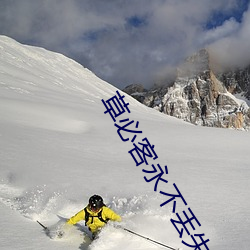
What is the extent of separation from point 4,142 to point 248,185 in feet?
26.9

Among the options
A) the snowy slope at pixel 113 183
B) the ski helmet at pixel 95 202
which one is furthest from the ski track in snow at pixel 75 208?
the ski helmet at pixel 95 202

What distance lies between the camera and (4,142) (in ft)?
36.9

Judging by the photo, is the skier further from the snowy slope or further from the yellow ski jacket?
the snowy slope

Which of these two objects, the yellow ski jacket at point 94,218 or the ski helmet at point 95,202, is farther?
the yellow ski jacket at point 94,218

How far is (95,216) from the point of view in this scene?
6031mm

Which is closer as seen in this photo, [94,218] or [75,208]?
[94,218]

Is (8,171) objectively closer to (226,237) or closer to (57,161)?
(57,161)

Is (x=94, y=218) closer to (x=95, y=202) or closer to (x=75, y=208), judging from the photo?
(x=95, y=202)

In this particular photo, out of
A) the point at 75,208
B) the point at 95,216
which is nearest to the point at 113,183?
the point at 75,208

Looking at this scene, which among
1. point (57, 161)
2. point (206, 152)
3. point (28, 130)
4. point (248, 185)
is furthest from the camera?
point (28, 130)

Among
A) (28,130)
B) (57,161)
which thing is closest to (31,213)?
(57,161)

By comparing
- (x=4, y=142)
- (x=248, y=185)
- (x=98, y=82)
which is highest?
(x=98, y=82)

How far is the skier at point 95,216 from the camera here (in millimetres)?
5941

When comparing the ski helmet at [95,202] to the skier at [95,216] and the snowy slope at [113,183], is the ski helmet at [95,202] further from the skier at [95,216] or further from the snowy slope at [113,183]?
the snowy slope at [113,183]
